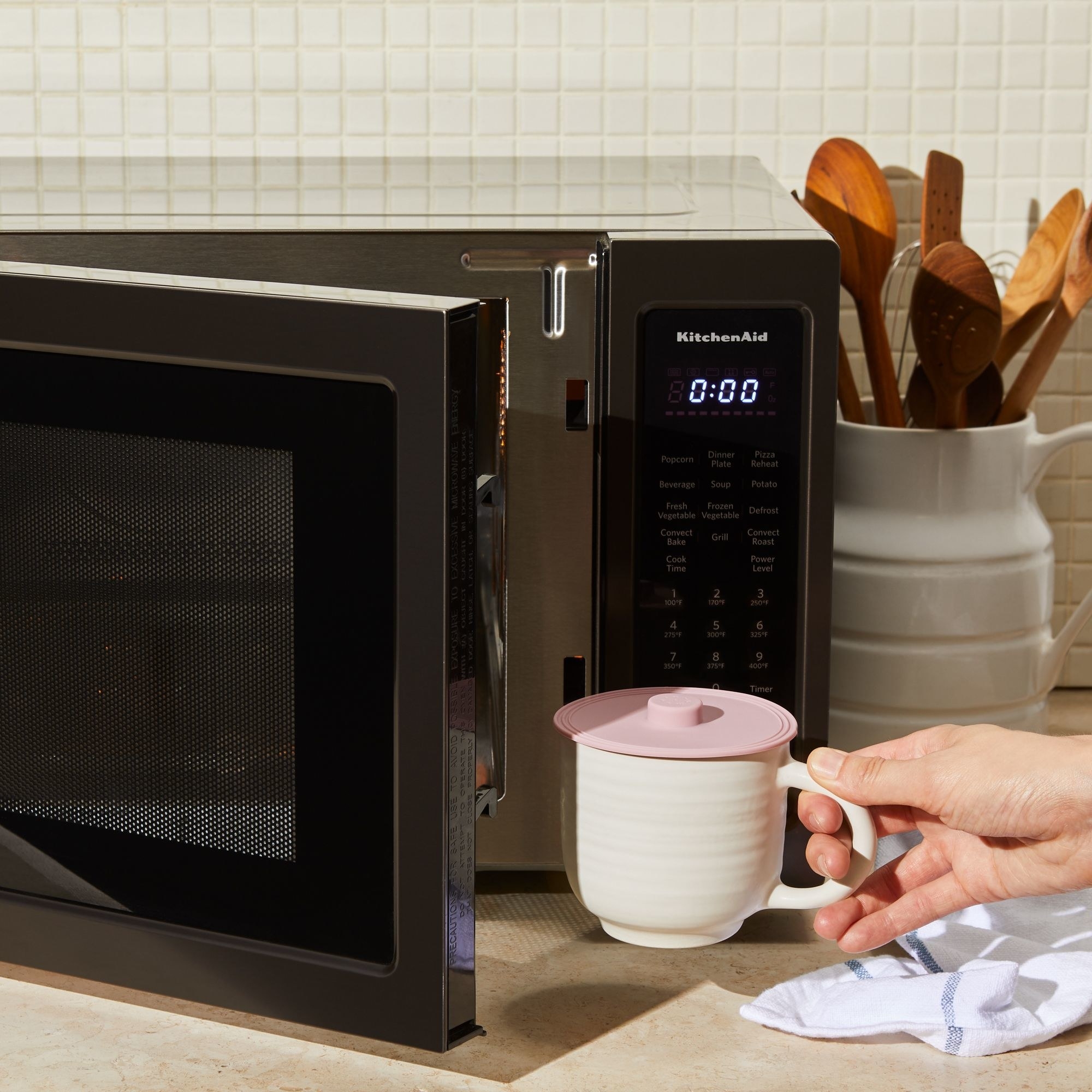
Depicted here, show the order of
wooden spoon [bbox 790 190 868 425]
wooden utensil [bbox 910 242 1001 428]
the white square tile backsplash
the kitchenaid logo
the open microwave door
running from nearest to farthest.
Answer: the open microwave door
the kitchenaid logo
wooden utensil [bbox 910 242 1001 428]
wooden spoon [bbox 790 190 868 425]
the white square tile backsplash

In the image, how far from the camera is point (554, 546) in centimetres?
68

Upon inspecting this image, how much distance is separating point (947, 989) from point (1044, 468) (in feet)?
1.09

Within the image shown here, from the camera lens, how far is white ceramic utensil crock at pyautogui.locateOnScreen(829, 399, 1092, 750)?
79cm

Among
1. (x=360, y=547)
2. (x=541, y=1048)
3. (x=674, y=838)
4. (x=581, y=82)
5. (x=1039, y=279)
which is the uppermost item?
(x=581, y=82)

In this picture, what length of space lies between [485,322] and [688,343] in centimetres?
9

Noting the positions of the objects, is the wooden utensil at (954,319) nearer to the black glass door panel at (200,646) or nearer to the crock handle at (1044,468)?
the crock handle at (1044,468)

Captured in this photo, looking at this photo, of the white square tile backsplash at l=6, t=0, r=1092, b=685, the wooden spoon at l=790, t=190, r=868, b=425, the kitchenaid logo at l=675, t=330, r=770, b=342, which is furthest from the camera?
the white square tile backsplash at l=6, t=0, r=1092, b=685

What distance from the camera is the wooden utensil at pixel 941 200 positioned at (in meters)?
0.90

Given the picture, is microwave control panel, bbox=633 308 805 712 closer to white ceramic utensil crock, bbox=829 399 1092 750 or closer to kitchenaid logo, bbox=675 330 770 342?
kitchenaid logo, bbox=675 330 770 342

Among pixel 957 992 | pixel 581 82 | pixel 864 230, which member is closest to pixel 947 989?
pixel 957 992

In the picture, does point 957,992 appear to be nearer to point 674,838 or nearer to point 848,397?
point 674,838

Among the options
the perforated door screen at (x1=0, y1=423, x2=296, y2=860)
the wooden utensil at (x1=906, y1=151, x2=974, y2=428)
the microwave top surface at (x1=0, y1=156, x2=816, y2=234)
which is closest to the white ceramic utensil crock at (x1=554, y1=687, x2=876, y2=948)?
the perforated door screen at (x1=0, y1=423, x2=296, y2=860)

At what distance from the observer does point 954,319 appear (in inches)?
30.3

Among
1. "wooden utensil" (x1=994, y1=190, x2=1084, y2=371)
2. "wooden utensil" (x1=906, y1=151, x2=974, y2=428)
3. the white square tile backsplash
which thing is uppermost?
the white square tile backsplash
